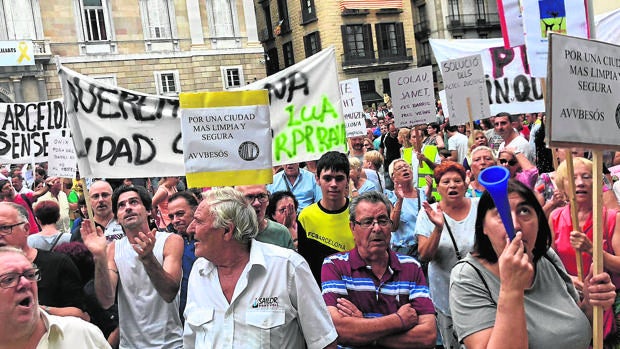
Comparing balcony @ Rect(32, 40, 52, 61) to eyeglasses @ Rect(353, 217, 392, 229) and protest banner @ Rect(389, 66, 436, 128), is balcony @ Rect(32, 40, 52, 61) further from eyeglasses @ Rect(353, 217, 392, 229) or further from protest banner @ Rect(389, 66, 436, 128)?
eyeglasses @ Rect(353, 217, 392, 229)

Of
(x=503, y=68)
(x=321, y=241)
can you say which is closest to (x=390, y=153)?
(x=503, y=68)

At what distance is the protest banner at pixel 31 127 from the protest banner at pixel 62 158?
0.84 ft

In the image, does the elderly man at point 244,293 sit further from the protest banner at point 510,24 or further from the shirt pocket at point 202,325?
the protest banner at point 510,24

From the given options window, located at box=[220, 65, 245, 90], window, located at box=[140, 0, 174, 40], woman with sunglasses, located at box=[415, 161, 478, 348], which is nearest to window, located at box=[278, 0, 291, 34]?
window, located at box=[220, 65, 245, 90]

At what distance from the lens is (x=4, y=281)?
236cm

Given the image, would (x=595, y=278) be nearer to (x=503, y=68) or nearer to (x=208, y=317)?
(x=208, y=317)

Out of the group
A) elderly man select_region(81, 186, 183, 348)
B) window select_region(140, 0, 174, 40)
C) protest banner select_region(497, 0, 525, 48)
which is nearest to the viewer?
elderly man select_region(81, 186, 183, 348)

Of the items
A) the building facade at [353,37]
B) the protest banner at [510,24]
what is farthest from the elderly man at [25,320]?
the building facade at [353,37]

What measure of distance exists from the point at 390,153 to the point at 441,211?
8.58 metres

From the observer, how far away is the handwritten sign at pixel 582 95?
2.96 m

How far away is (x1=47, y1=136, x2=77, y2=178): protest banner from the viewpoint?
29.4ft

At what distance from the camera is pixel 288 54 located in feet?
155

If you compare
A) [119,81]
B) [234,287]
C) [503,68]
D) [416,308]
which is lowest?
[416,308]

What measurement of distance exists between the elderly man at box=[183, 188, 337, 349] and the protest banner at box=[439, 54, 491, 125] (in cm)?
560
